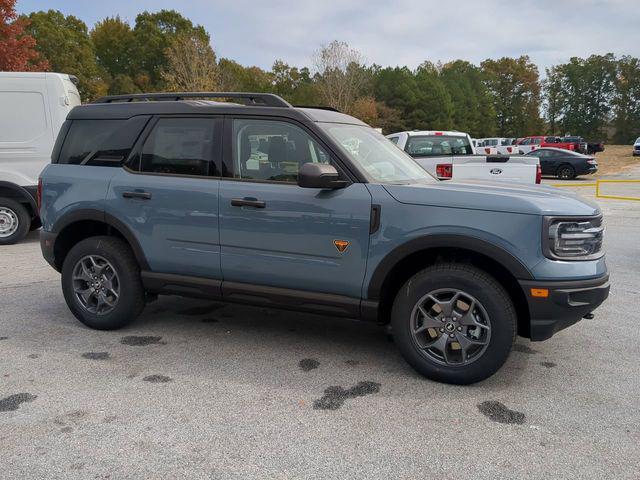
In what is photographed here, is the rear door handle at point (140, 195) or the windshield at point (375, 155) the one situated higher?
the windshield at point (375, 155)

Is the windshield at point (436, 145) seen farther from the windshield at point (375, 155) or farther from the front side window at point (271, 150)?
the front side window at point (271, 150)

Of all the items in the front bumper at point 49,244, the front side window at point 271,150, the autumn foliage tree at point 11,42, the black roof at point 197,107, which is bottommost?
the front bumper at point 49,244

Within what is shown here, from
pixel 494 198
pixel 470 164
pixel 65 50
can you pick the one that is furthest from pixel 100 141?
pixel 65 50

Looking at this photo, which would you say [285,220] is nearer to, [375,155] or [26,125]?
[375,155]

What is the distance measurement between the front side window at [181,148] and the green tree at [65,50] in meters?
44.8

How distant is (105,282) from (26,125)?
17.4 ft

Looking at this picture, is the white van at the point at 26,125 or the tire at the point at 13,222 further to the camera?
the tire at the point at 13,222

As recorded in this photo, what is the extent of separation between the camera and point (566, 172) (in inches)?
992

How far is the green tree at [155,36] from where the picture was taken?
58188 mm

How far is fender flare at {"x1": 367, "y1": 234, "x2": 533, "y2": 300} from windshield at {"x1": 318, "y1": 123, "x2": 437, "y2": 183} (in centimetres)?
56

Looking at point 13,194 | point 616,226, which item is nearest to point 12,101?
point 13,194

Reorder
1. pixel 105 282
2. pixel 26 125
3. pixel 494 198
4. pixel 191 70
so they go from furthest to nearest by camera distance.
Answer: pixel 191 70
pixel 26 125
pixel 105 282
pixel 494 198

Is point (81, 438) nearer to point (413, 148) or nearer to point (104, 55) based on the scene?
point (413, 148)

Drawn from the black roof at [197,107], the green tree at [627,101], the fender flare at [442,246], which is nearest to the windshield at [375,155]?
the black roof at [197,107]
